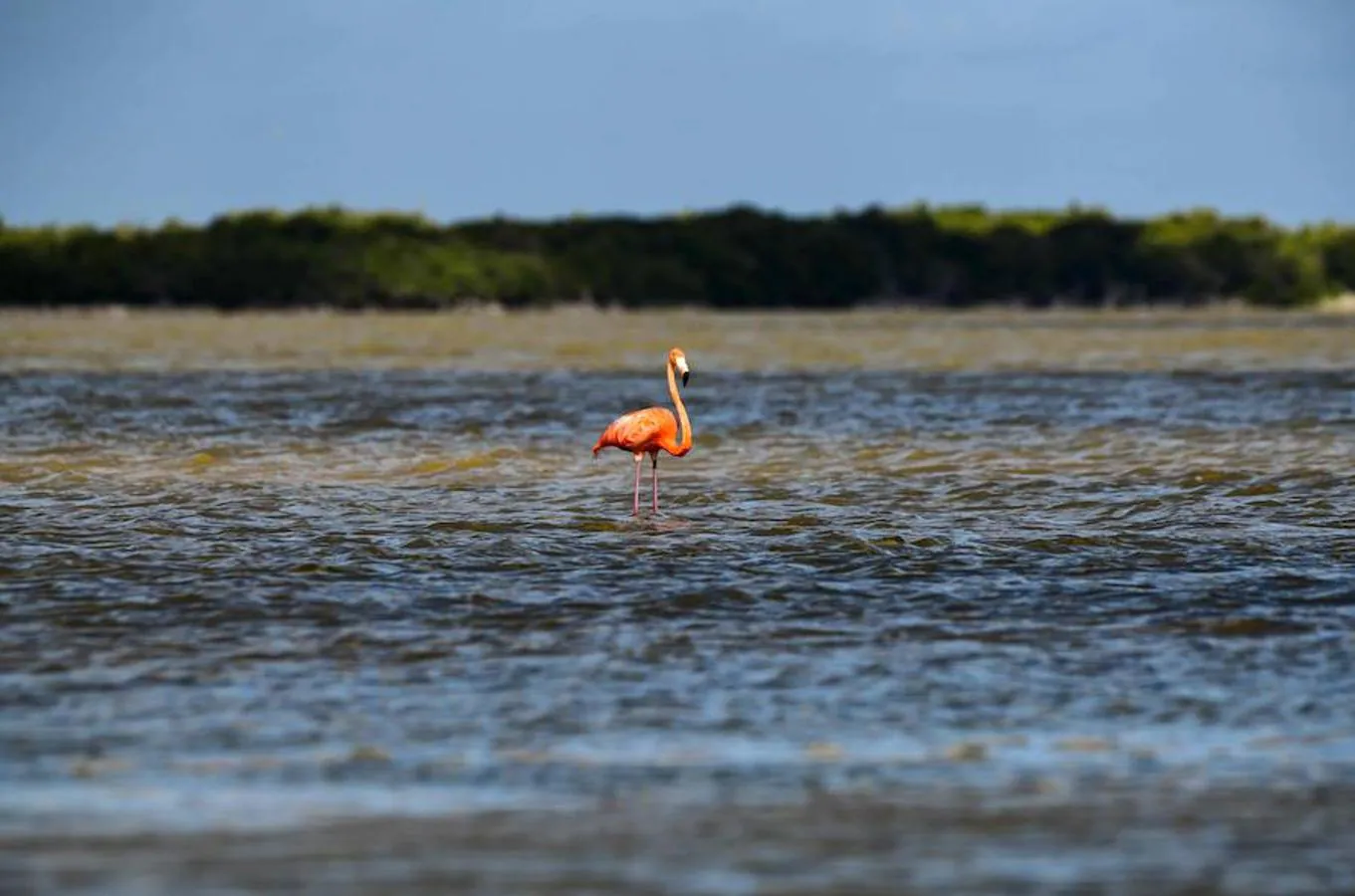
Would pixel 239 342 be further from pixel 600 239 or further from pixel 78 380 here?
pixel 600 239

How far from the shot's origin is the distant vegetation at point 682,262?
74500mm

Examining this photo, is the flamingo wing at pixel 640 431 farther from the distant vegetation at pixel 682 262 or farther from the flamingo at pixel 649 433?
the distant vegetation at pixel 682 262

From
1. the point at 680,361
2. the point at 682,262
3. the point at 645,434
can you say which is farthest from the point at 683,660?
the point at 682,262

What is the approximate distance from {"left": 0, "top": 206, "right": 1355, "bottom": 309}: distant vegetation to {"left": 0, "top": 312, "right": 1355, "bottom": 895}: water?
49.8 meters

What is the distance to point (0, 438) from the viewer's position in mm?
23750

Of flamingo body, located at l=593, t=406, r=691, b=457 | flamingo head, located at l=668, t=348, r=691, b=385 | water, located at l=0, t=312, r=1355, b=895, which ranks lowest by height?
water, located at l=0, t=312, r=1355, b=895

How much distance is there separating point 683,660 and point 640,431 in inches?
287

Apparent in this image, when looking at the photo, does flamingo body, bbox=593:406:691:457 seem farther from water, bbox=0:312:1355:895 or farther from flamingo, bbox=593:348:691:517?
water, bbox=0:312:1355:895

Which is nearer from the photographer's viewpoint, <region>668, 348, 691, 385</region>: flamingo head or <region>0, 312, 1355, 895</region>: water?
<region>0, 312, 1355, 895</region>: water

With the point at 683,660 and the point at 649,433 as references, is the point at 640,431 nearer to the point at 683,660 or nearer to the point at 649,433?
the point at 649,433

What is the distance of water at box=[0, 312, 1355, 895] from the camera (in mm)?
7840

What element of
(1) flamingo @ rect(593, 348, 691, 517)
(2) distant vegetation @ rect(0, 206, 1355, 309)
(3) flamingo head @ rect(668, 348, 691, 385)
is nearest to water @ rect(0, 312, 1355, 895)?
(1) flamingo @ rect(593, 348, 691, 517)

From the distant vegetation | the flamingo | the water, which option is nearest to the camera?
the water

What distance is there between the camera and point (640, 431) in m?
18.4
